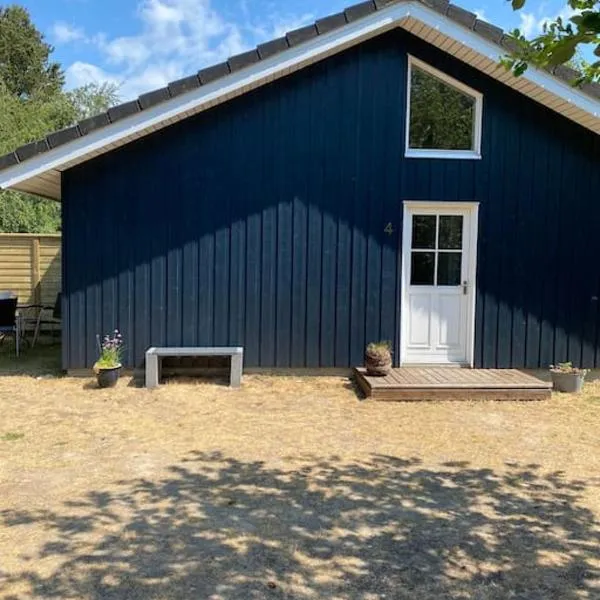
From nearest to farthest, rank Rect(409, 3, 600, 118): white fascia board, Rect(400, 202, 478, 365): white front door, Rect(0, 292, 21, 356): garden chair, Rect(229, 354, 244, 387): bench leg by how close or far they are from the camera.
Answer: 1. Rect(409, 3, 600, 118): white fascia board
2. Rect(229, 354, 244, 387): bench leg
3. Rect(400, 202, 478, 365): white front door
4. Rect(0, 292, 21, 356): garden chair

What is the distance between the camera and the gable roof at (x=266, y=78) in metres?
6.11

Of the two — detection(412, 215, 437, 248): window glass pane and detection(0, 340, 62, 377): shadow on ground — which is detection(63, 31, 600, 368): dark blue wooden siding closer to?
detection(412, 215, 437, 248): window glass pane

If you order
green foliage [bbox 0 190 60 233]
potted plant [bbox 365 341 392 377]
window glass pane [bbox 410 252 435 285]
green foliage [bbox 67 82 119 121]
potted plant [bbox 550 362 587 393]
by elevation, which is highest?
green foliage [bbox 67 82 119 121]

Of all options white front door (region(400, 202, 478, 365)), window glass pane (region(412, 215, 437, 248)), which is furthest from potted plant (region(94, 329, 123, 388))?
window glass pane (region(412, 215, 437, 248))

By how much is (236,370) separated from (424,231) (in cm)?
272

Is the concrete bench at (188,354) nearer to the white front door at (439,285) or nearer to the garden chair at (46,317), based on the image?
the white front door at (439,285)

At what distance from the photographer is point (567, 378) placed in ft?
21.7

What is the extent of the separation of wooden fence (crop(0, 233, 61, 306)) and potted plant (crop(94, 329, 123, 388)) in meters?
4.00

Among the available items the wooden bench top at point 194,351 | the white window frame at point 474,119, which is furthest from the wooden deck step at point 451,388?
the white window frame at point 474,119

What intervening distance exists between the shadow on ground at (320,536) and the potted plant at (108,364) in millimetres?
2643

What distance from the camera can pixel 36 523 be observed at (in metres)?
3.18

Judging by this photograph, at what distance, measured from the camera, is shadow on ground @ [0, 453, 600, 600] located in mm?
2604

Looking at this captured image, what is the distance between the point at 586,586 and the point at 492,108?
563 centimetres

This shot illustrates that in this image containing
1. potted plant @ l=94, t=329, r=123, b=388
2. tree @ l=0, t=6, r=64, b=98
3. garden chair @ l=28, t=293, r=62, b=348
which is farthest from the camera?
tree @ l=0, t=6, r=64, b=98
